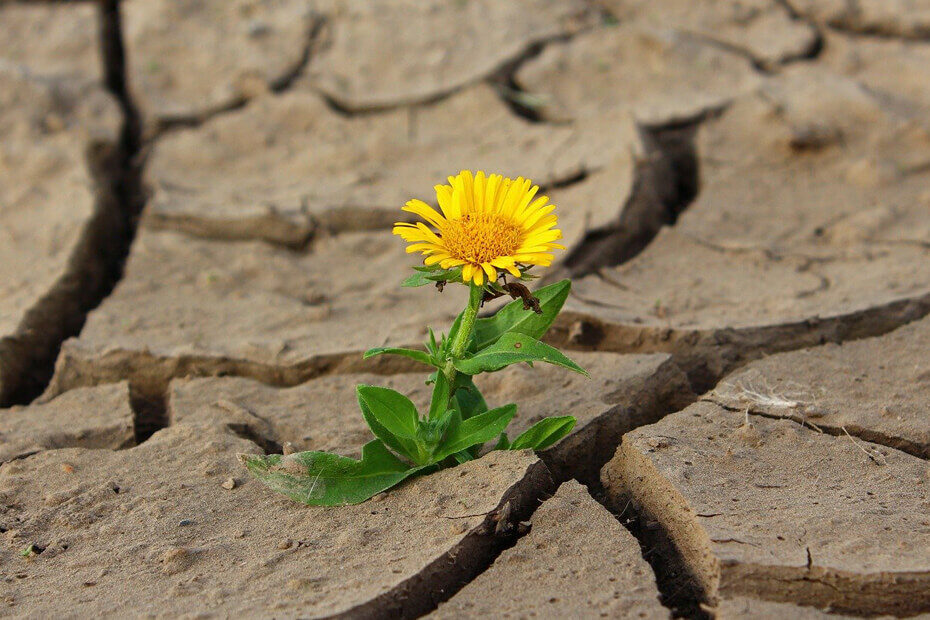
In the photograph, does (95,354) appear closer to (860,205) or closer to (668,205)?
(668,205)

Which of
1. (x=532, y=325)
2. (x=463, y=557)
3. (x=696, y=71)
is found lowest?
(x=463, y=557)

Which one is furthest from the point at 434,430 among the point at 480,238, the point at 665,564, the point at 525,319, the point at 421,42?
the point at 421,42

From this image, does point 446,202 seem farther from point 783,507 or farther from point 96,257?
point 96,257

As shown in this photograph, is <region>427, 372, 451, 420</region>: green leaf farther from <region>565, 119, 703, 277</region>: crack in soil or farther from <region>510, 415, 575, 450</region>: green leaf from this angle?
<region>565, 119, 703, 277</region>: crack in soil

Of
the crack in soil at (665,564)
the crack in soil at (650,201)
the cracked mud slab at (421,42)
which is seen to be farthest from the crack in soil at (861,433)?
the cracked mud slab at (421,42)

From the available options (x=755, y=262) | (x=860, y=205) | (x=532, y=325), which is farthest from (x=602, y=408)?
(x=860, y=205)

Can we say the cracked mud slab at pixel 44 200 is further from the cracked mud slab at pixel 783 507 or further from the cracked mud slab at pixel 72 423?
the cracked mud slab at pixel 783 507
